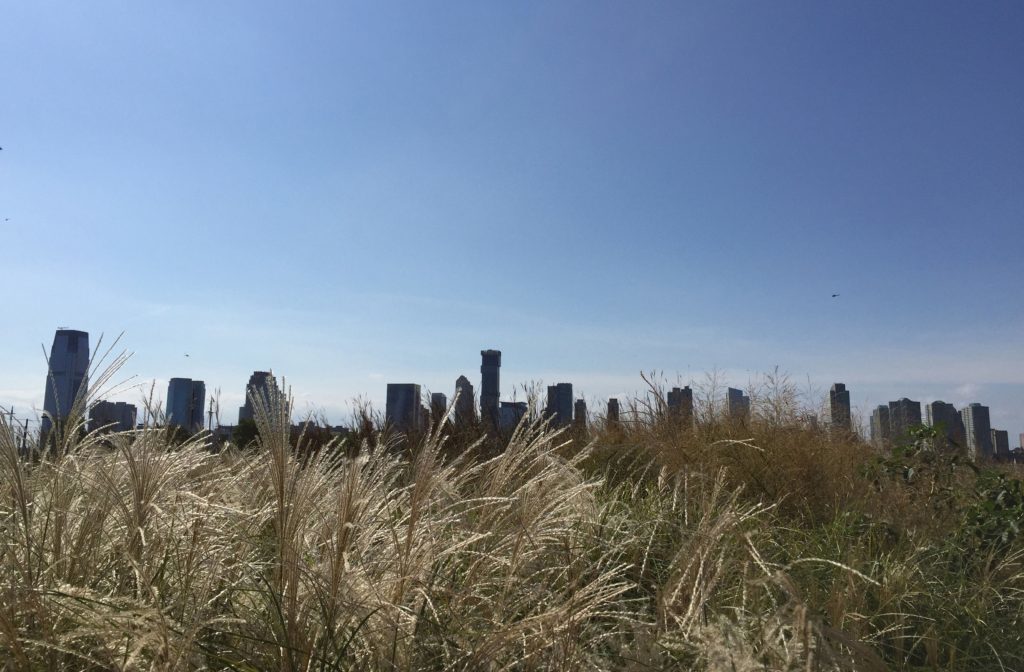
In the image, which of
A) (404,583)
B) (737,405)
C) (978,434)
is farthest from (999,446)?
(404,583)

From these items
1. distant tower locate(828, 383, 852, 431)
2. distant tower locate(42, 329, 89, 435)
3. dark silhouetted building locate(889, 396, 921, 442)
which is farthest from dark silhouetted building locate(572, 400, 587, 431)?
distant tower locate(42, 329, 89, 435)

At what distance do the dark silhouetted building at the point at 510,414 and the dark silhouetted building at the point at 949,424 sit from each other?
4.10m

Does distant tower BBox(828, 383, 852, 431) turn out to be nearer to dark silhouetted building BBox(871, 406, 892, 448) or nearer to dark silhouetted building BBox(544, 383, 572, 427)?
dark silhouetted building BBox(871, 406, 892, 448)

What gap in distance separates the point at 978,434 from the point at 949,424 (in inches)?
230

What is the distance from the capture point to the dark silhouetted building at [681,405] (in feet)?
24.6

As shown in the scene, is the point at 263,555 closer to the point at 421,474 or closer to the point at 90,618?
the point at 90,618

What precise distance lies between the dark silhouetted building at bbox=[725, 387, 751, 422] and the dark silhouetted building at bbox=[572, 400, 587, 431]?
1.74 metres

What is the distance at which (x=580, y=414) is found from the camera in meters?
9.38

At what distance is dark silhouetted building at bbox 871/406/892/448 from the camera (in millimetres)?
9483

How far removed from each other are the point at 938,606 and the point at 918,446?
278 centimetres

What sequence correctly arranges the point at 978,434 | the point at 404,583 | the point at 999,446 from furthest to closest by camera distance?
the point at 999,446
the point at 978,434
the point at 404,583

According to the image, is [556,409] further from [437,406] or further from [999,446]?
[999,446]

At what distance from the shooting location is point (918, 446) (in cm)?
564

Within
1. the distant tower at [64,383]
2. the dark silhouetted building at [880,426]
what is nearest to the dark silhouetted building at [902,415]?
the dark silhouetted building at [880,426]
